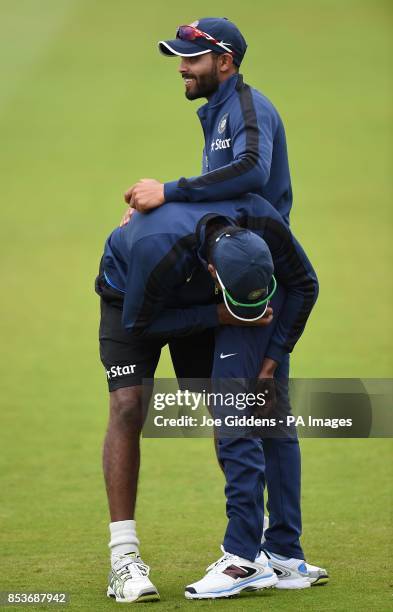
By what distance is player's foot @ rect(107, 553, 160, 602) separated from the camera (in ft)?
15.8

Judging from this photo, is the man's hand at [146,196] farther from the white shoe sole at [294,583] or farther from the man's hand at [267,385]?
the white shoe sole at [294,583]

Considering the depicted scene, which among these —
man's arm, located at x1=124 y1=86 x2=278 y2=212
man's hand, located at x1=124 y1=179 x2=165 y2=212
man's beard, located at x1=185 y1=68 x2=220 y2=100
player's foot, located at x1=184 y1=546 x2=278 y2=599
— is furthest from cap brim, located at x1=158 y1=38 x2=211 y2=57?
player's foot, located at x1=184 y1=546 x2=278 y2=599

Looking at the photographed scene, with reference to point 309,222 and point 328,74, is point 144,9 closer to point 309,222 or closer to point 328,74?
point 328,74

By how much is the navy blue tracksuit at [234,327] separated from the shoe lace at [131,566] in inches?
13.4

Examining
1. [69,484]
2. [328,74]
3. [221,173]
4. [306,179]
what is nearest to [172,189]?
[221,173]

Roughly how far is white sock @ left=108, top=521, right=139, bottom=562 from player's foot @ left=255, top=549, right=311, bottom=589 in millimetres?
548

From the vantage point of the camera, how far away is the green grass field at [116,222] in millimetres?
5887

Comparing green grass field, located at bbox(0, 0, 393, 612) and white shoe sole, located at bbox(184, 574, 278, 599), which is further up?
green grass field, located at bbox(0, 0, 393, 612)

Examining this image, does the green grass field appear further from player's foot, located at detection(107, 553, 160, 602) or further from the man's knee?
the man's knee

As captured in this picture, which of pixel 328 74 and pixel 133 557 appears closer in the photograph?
pixel 133 557

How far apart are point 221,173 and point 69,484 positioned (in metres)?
2.86

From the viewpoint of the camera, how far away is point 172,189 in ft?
16.4

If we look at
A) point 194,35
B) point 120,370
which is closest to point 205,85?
point 194,35

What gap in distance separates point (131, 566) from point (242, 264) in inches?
48.8
